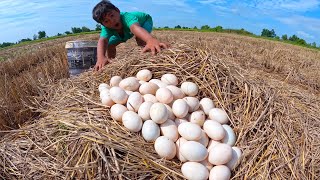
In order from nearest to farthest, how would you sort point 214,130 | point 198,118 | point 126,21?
point 214,130 → point 198,118 → point 126,21

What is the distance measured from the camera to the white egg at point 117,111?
2.51 metres

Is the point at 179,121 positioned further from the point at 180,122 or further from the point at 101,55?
the point at 101,55

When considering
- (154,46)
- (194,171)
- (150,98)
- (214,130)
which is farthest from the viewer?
(154,46)

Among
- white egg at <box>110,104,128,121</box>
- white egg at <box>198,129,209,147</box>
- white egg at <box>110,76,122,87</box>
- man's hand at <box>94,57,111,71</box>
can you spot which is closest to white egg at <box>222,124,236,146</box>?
white egg at <box>198,129,209,147</box>

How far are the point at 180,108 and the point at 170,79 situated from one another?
0.44 m

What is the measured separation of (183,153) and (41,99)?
188 cm

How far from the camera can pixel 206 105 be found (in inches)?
108

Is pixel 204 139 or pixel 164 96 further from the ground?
pixel 164 96

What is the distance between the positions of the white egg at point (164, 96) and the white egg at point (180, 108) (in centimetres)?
7

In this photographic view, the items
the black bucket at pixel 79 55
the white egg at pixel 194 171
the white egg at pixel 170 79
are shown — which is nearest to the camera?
the white egg at pixel 194 171

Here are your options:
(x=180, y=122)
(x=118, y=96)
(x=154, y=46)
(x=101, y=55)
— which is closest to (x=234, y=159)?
(x=180, y=122)

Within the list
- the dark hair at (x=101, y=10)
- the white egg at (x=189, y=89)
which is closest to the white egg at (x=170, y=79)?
the white egg at (x=189, y=89)

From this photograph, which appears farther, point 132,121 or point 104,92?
point 104,92

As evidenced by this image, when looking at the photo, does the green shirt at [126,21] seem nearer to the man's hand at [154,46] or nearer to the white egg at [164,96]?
the man's hand at [154,46]
